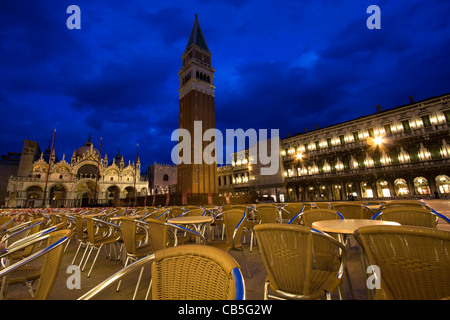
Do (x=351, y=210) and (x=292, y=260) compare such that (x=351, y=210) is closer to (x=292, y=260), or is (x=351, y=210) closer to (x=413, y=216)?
(x=413, y=216)

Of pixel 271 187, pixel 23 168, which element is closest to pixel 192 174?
pixel 271 187

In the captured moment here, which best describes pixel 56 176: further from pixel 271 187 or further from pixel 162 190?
pixel 271 187

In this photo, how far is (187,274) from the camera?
45.3 inches

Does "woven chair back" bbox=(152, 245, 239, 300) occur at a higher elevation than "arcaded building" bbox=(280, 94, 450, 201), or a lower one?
lower

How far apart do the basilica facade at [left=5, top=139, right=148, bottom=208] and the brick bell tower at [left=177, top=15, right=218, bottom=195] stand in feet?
32.8

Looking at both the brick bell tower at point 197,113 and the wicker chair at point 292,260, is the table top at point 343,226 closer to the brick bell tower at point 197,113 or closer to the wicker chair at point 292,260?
the wicker chair at point 292,260

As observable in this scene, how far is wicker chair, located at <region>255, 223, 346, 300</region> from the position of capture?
166 centimetres

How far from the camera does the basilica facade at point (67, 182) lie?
34.6 metres

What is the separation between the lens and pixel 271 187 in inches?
1337

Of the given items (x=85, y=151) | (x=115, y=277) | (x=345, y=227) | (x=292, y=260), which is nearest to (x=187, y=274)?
(x=115, y=277)

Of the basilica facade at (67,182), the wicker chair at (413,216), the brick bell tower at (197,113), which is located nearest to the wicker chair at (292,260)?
the wicker chair at (413,216)

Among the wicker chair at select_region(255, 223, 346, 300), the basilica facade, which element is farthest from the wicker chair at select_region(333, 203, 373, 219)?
the basilica facade

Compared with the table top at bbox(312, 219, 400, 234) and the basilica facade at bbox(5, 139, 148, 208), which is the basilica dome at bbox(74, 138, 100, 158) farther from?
the table top at bbox(312, 219, 400, 234)

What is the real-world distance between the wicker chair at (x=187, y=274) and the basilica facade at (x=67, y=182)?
1341 inches
